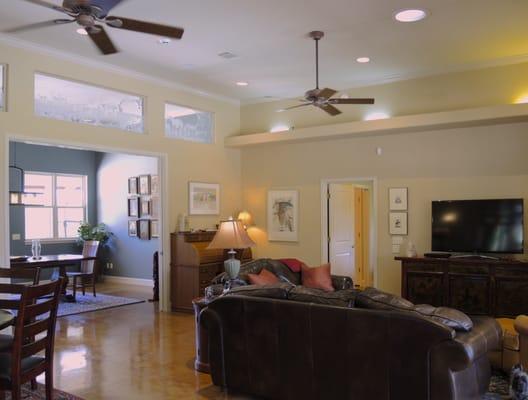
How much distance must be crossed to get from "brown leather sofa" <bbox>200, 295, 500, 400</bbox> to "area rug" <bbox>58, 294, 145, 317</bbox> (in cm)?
433

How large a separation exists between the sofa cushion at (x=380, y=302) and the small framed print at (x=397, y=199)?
4199 mm

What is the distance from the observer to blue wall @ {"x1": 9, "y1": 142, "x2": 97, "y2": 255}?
952 centimetres

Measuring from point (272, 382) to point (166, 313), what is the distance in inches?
159

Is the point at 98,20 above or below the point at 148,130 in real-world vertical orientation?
above

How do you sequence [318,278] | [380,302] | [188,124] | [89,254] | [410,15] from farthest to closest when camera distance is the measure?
1. [89,254]
2. [188,124]
3. [318,278]
4. [410,15]
5. [380,302]

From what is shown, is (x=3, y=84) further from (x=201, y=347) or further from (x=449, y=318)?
(x=449, y=318)

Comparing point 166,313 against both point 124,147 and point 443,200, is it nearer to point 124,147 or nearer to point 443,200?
point 124,147

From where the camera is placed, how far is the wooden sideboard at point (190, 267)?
7402 mm

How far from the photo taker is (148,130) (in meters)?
7.42

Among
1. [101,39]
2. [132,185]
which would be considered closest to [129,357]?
[101,39]

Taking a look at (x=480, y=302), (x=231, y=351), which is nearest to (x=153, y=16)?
(x=231, y=351)

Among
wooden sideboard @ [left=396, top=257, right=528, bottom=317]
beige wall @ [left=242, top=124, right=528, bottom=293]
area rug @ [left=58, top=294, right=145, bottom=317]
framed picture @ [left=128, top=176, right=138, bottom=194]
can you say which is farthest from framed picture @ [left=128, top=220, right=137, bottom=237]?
wooden sideboard @ [left=396, top=257, right=528, bottom=317]

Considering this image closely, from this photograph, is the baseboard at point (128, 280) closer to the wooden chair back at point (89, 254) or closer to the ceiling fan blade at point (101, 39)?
the wooden chair back at point (89, 254)

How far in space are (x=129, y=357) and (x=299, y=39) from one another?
405cm
